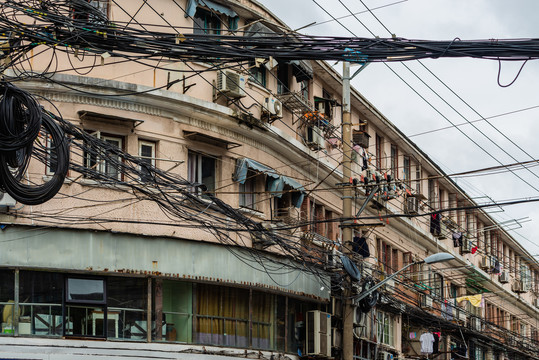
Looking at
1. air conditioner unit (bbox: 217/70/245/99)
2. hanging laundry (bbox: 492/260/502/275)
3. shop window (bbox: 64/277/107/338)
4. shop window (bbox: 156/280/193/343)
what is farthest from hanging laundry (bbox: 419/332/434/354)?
shop window (bbox: 64/277/107/338)

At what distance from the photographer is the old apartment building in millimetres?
20281

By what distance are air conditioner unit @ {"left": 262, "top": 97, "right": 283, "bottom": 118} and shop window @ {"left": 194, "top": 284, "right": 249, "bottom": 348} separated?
15.7 feet

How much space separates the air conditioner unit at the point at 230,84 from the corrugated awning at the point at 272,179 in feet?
5.64

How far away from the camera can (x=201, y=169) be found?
940 inches

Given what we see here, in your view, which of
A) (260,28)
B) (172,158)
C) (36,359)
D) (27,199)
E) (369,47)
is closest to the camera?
(369,47)

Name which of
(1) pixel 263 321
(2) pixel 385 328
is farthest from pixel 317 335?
(2) pixel 385 328

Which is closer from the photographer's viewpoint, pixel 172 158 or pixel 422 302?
pixel 172 158

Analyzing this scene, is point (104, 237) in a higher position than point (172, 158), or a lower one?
lower

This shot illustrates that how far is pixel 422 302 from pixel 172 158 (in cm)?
1632

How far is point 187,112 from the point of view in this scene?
23.2m

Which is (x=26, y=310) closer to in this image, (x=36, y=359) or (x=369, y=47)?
(x=36, y=359)

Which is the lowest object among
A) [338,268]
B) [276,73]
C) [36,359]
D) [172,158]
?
[36,359]

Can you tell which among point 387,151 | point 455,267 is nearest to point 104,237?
point 387,151

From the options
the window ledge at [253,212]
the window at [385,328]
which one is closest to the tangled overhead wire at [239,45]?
the window ledge at [253,212]
